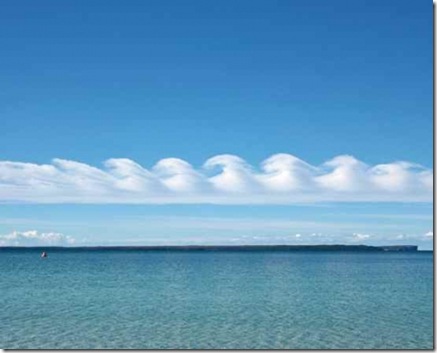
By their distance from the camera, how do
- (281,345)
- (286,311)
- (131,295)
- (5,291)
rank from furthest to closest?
(5,291), (131,295), (286,311), (281,345)

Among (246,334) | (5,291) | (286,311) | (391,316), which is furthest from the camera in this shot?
(5,291)

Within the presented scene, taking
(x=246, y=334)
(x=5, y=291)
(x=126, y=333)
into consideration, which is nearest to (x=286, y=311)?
(x=246, y=334)

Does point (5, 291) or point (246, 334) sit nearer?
point (246, 334)

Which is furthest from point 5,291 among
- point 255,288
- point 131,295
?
point 255,288

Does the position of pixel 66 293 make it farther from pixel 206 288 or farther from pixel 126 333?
pixel 126 333

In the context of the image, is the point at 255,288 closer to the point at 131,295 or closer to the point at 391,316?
the point at 131,295

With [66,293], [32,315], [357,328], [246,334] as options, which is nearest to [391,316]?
[357,328]

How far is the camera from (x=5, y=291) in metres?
31.4

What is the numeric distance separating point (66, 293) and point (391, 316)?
16096mm

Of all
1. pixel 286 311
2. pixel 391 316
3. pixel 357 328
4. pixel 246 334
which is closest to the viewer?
pixel 246 334

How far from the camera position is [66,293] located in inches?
1172

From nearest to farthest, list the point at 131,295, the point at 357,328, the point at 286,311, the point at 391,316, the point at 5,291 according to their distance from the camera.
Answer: the point at 357,328 < the point at 391,316 < the point at 286,311 < the point at 131,295 < the point at 5,291

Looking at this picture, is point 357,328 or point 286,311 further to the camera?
point 286,311

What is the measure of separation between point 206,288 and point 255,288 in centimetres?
257
